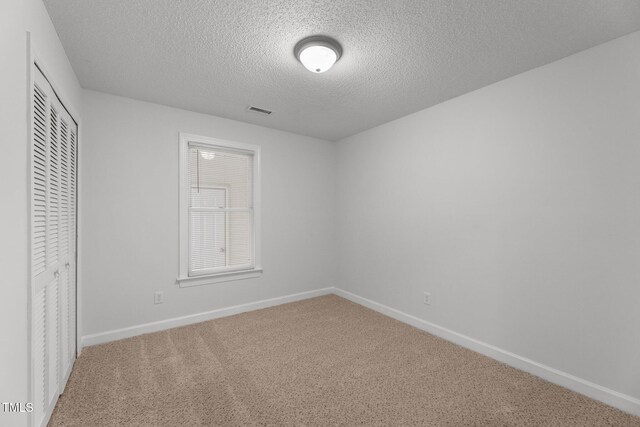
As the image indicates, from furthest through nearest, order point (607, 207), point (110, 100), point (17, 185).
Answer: point (110, 100) < point (607, 207) < point (17, 185)

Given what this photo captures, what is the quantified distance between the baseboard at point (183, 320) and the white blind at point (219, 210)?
505 mm

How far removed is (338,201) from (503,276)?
2.49 metres

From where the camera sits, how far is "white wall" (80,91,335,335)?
2.72 metres

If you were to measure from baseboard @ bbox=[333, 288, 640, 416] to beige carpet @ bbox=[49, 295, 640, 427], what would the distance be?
0.06 metres

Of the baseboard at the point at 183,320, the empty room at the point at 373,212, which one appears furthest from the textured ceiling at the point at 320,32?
the baseboard at the point at 183,320

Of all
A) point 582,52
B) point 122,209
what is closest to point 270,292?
point 122,209

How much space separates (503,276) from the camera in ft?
8.13

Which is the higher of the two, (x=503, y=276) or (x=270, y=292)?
(x=503, y=276)

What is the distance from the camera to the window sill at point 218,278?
10.5 ft

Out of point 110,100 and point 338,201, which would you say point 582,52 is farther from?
point 110,100

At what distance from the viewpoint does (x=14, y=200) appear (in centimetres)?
119

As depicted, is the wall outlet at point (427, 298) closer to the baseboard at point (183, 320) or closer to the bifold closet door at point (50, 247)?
the baseboard at point (183, 320)

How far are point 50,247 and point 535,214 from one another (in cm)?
348

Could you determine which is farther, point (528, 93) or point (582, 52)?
point (528, 93)
